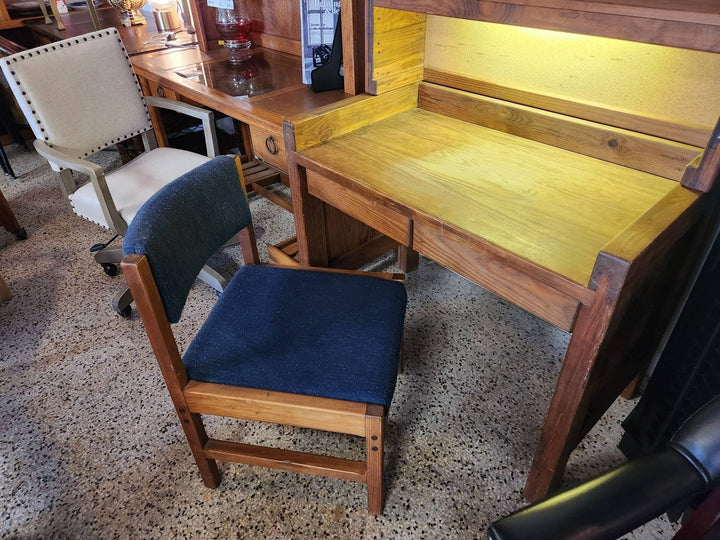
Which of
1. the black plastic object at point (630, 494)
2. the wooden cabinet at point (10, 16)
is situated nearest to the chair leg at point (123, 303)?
the black plastic object at point (630, 494)

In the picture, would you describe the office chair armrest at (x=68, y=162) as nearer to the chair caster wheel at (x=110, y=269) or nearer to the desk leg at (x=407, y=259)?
the chair caster wheel at (x=110, y=269)

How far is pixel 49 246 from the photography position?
2.27 m

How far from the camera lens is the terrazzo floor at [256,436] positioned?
120 centimetres

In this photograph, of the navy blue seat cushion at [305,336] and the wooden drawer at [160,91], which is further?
the wooden drawer at [160,91]

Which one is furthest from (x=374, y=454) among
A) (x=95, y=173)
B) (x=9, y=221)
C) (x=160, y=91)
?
(x=9, y=221)

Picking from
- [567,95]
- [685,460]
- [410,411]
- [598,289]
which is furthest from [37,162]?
[685,460]

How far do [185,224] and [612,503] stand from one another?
88 centimetres

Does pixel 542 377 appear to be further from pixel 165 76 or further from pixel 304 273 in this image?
pixel 165 76

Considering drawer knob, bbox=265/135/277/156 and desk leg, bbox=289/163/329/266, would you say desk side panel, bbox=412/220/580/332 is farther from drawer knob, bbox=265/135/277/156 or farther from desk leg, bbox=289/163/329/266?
drawer knob, bbox=265/135/277/156

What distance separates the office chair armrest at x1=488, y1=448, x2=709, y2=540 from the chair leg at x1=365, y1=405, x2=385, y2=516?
15.8 inches

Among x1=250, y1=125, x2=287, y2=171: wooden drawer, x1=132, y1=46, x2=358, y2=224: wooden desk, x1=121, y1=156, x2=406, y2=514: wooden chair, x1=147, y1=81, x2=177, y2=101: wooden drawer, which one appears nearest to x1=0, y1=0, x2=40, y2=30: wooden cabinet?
x1=132, y1=46, x2=358, y2=224: wooden desk

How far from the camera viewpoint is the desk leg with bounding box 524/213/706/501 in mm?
789

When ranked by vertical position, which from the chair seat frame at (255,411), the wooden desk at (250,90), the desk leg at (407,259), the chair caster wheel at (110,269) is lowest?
the chair caster wheel at (110,269)

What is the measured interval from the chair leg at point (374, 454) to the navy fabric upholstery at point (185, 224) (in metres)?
0.44
